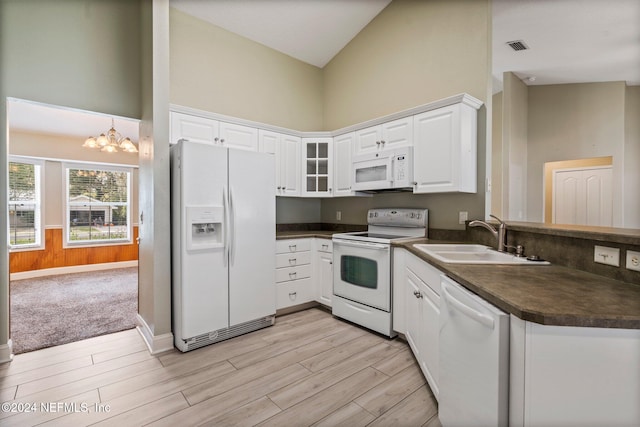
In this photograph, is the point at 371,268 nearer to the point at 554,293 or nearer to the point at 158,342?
the point at 554,293

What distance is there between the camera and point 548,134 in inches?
206

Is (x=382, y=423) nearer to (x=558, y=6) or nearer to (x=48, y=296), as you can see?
(x=558, y=6)

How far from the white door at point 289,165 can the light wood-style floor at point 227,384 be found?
178 cm

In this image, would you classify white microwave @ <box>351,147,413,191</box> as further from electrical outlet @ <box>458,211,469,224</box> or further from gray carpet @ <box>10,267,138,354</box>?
gray carpet @ <box>10,267,138,354</box>

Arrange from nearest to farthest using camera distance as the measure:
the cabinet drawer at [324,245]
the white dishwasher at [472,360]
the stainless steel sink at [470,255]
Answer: the white dishwasher at [472,360], the stainless steel sink at [470,255], the cabinet drawer at [324,245]

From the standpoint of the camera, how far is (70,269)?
561 cm

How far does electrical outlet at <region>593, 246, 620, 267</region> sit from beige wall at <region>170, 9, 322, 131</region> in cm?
355

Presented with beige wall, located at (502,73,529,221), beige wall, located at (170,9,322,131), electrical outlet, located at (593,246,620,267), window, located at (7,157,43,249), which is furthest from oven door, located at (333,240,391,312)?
window, located at (7,157,43,249)

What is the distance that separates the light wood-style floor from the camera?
5.56ft

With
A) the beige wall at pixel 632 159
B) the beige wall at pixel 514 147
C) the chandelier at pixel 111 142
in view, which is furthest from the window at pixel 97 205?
the beige wall at pixel 632 159

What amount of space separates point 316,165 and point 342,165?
0.39 metres

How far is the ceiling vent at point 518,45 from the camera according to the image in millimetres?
3834

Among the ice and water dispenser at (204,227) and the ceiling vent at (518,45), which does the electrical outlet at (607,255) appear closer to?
the ice and water dispenser at (204,227)

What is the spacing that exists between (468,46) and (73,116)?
5343mm
